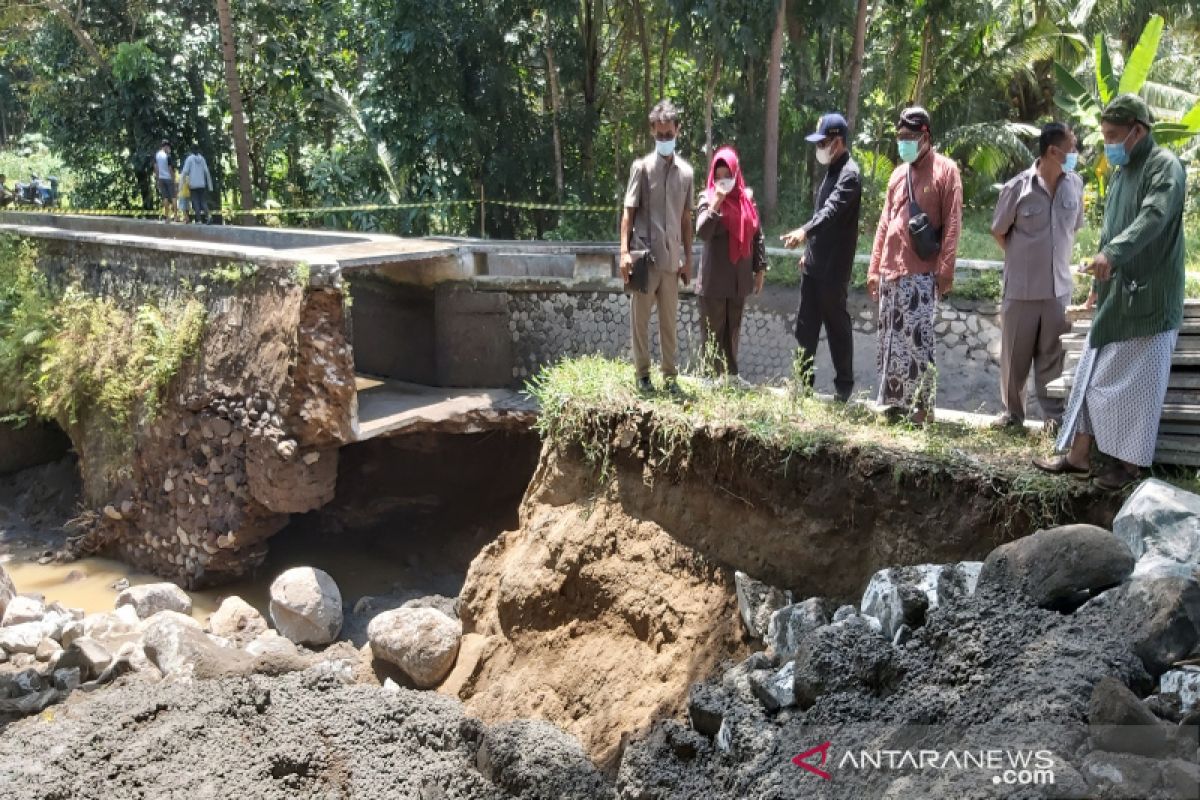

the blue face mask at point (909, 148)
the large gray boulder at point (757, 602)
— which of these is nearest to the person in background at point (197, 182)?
the large gray boulder at point (757, 602)

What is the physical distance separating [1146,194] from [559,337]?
7.71 meters

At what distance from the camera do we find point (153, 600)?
10.4 metres

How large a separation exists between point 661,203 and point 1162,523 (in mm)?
3855

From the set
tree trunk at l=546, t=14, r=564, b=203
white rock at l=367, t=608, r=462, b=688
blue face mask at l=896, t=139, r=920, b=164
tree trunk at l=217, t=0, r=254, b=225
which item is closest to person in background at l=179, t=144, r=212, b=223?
tree trunk at l=217, t=0, r=254, b=225

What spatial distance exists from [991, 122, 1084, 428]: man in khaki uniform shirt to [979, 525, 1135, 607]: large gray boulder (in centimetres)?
162

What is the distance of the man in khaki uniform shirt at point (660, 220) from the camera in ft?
23.5

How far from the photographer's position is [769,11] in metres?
13.5

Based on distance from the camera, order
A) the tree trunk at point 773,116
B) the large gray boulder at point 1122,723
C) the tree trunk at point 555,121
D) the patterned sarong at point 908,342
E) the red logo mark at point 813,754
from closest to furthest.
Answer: the large gray boulder at point 1122,723 < the red logo mark at point 813,754 < the patterned sarong at point 908,342 < the tree trunk at point 773,116 < the tree trunk at point 555,121

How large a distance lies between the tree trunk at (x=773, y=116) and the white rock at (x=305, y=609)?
8301 millimetres

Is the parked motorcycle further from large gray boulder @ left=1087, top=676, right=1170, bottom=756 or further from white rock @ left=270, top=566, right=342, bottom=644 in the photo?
large gray boulder @ left=1087, top=676, right=1170, bottom=756

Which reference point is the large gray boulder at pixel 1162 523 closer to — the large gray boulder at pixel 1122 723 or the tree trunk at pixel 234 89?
the large gray boulder at pixel 1122 723

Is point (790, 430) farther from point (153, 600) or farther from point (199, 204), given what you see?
point (199, 204)

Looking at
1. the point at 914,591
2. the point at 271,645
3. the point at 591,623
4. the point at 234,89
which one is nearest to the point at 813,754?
the point at 914,591

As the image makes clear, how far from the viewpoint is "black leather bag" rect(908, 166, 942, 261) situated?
21.1ft
